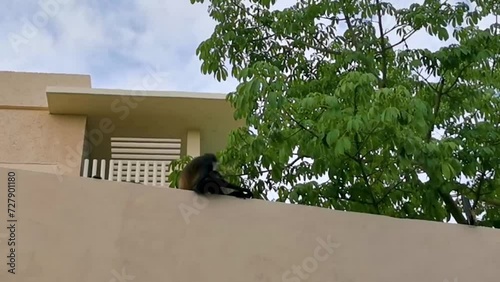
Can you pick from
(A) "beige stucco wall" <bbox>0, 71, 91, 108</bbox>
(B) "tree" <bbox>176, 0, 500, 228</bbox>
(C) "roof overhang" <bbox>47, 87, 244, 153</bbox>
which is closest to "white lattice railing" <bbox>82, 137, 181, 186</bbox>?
(C) "roof overhang" <bbox>47, 87, 244, 153</bbox>

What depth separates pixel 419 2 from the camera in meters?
5.70

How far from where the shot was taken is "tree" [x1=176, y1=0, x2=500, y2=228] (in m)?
4.25

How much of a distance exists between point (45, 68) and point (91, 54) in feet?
6.15

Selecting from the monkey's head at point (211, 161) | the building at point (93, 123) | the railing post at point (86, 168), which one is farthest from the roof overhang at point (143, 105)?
the monkey's head at point (211, 161)

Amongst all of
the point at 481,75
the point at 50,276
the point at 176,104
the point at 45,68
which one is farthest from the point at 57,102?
the point at 481,75

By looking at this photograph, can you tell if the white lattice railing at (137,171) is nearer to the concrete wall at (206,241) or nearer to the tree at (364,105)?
the tree at (364,105)

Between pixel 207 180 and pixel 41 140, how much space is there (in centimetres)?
449

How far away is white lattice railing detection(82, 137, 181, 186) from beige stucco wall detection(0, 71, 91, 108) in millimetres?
1111

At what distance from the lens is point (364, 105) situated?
4.20m

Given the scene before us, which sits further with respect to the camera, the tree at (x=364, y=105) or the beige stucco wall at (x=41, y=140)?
the beige stucco wall at (x=41, y=140)

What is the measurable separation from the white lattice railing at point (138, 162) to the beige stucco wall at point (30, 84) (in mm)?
1111

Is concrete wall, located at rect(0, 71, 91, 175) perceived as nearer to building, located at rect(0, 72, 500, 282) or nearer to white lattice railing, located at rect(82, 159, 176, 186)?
white lattice railing, located at rect(82, 159, 176, 186)

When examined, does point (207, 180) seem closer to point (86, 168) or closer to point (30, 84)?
point (86, 168)

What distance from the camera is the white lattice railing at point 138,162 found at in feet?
23.1
